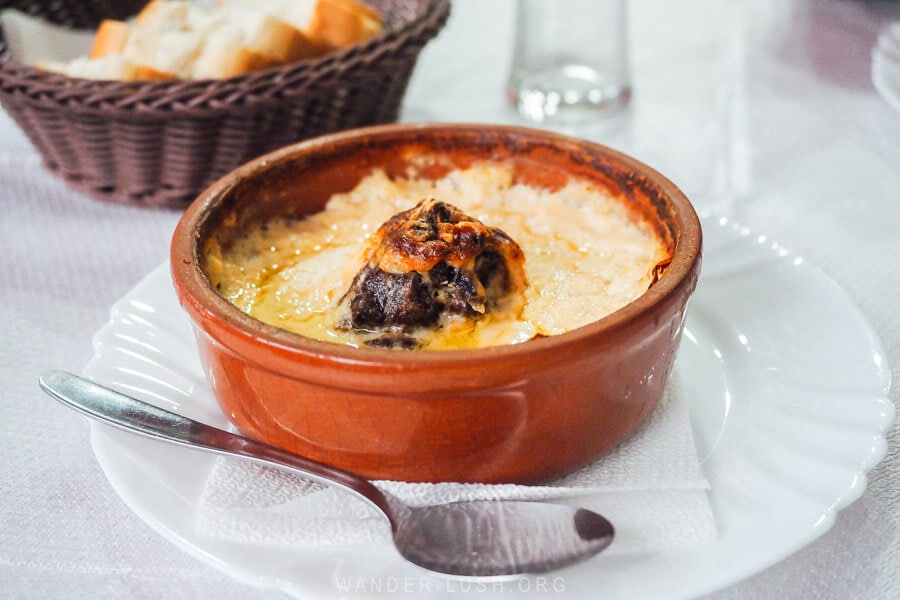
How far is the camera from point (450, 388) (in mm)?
1112

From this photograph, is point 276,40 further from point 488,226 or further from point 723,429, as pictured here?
point 723,429

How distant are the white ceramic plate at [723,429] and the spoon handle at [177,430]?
0.04 m

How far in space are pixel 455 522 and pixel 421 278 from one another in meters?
0.40

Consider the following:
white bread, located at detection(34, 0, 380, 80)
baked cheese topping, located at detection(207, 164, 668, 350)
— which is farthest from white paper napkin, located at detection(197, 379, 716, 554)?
white bread, located at detection(34, 0, 380, 80)

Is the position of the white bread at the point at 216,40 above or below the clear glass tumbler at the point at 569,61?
above

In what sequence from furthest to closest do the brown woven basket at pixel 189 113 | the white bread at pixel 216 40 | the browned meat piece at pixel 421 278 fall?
the white bread at pixel 216 40 → the brown woven basket at pixel 189 113 → the browned meat piece at pixel 421 278

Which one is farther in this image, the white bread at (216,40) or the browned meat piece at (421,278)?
the white bread at (216,40)

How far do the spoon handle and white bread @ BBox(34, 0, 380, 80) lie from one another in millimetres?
1038

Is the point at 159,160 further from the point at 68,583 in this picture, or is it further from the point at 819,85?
the point at 819,85

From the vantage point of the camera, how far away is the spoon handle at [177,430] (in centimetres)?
119

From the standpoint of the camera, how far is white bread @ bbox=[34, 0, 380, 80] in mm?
2150

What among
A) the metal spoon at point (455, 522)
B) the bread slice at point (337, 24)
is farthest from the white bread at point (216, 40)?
the metal spoon at point (455, 522)

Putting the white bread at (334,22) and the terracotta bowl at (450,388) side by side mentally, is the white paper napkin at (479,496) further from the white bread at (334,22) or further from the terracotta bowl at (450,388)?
the white bread at (334,22)

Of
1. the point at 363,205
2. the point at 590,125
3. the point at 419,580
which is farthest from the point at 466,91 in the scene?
the point at 419,580
